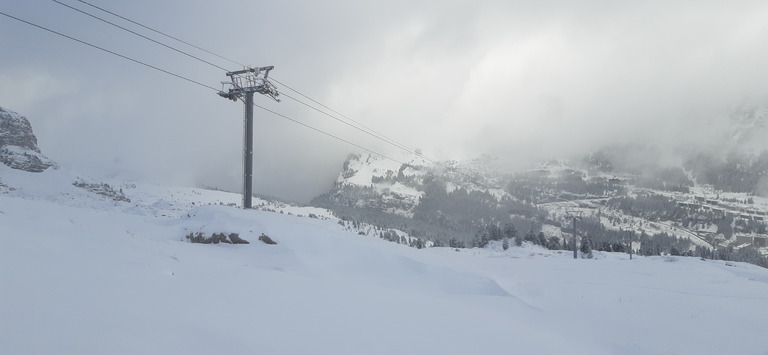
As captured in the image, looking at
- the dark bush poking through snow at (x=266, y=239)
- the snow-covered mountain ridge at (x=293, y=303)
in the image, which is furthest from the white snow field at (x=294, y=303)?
the dark bush poking through snow at (x=266, y=239)

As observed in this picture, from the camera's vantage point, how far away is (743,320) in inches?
479

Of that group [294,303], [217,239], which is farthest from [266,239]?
[294,303]

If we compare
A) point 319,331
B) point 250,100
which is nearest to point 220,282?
point 319,331

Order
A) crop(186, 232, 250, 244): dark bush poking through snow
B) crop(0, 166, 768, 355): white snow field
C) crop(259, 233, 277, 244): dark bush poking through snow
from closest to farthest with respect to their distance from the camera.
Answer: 1. crop(0, 166, 768, 355): white snow field
2. crop(259, 233, 277, 244): dark bush poking through snow
3. crop(186, 232, 250, 244): dark bush poking through snow

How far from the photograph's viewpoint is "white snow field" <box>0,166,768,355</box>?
4.83 m

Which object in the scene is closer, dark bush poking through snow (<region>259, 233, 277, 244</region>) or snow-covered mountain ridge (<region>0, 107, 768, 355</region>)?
snow-covered mountain ridge (<region>0, 107, 768, 355</region>)

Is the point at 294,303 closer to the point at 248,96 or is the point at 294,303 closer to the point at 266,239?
the point at 266,239

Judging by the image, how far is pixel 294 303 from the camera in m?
7.63

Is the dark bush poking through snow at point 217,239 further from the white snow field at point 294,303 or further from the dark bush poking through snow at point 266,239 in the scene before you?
the dark bush poking through snow at point 266,239

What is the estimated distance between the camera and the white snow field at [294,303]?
4832 millimetres

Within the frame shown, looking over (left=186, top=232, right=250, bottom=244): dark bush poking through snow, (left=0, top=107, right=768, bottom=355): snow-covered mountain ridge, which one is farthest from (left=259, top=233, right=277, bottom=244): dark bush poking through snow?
(left=186, top=232, right=250, bottom=244): dark bush poking through snow

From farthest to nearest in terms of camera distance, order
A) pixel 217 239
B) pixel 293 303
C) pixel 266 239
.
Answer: pixel 217 239 < pixel 266 239 < pixel 293 303

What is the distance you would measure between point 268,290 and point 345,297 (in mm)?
1770

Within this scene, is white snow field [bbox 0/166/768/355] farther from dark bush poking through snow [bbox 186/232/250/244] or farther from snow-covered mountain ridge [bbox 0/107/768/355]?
dark bush poking through snow [bbox 186/232/250/244]
